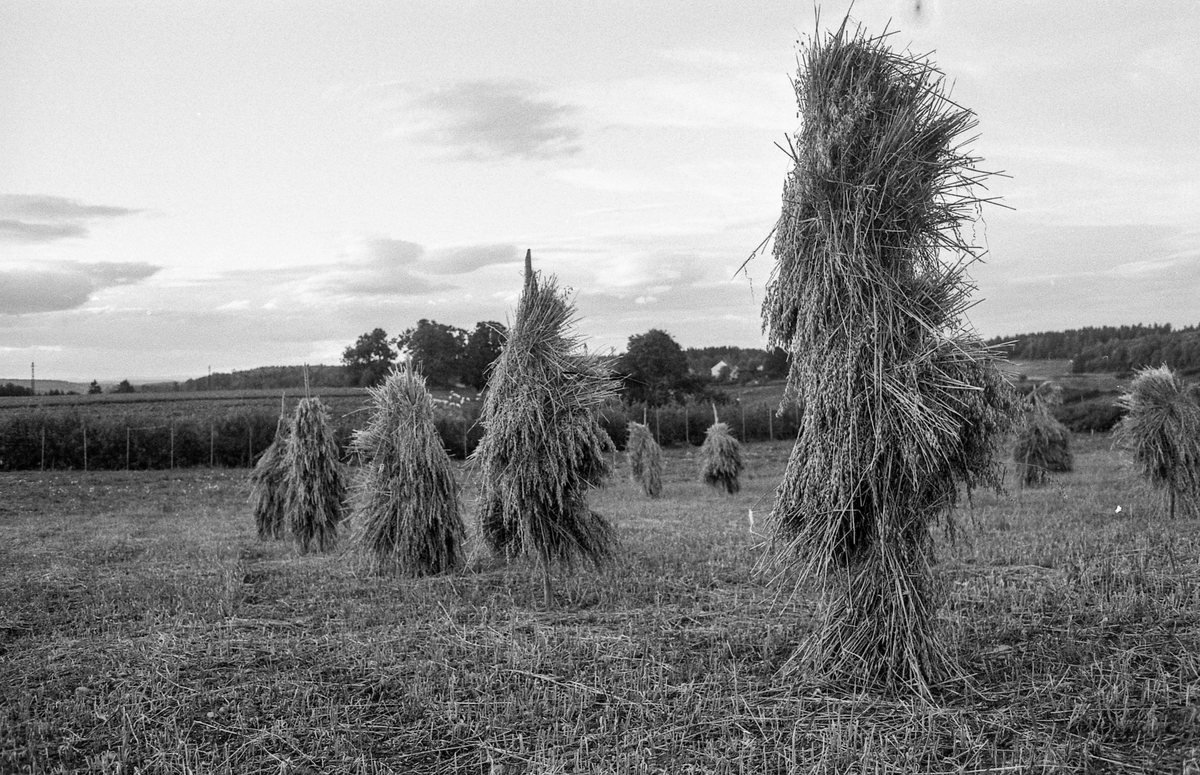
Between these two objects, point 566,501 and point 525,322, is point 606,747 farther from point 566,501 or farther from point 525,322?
point 525,322

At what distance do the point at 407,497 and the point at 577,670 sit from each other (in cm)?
534

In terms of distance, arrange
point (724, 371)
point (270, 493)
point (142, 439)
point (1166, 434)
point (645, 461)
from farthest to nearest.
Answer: point (724, 371) < point (142, 439) < point (645, 461) < point (270, 493) < point (1166, 434)

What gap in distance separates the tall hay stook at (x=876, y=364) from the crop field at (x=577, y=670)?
1.49ft

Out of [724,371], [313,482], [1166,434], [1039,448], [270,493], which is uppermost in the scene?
[724,371]

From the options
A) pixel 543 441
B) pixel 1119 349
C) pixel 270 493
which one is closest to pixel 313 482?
pixel 270 493

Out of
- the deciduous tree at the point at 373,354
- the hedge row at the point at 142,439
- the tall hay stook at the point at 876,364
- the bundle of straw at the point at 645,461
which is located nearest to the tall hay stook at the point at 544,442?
the tall hay stook at the point at 876,364

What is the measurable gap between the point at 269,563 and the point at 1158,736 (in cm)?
1134

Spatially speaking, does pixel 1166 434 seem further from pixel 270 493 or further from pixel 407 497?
pixel 270 493

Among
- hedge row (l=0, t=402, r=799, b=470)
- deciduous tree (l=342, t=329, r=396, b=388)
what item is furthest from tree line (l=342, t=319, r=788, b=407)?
hedge row (l=0, t=402, r=799, b=470)

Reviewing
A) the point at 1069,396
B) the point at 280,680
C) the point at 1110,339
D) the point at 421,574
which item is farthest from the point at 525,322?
the point at 1110,339

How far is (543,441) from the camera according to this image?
9.66 m

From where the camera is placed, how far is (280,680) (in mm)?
6664

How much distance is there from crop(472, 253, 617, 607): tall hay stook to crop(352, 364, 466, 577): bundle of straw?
1.69 meters

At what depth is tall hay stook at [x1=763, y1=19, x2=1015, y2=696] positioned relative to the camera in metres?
6.09
